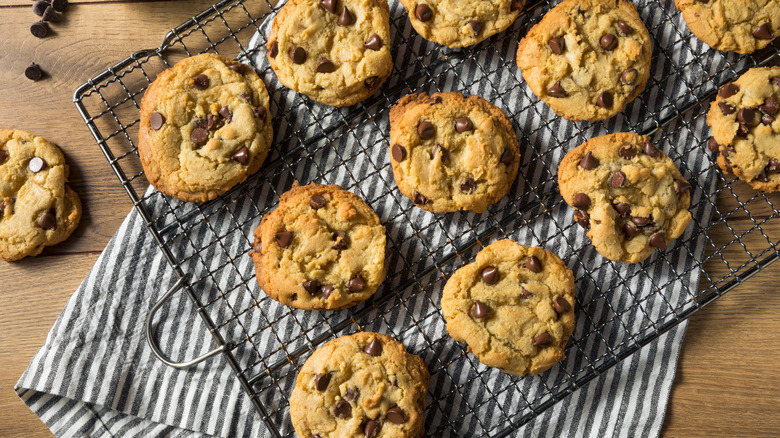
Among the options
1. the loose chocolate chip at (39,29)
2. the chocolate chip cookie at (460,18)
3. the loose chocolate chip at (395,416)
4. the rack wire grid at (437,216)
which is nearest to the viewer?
the loose chocolate chip at (395,416)

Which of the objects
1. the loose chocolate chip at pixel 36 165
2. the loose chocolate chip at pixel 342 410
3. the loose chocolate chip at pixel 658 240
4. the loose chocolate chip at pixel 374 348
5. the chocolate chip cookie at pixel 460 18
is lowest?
the loose chocolate chip at pixel 342 410

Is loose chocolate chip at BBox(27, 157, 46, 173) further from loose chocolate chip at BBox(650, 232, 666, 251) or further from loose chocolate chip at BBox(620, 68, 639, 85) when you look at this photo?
loose chocolate chip at BBox(650, 232, 666, 251)

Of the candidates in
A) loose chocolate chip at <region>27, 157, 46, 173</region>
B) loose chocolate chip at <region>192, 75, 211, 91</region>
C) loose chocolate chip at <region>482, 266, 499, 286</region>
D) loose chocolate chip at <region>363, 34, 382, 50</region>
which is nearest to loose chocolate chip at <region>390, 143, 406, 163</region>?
loose chocolate chip at <region>363, 34, 382, 50</region>

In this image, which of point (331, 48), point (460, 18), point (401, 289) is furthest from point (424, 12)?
point (401, 289)

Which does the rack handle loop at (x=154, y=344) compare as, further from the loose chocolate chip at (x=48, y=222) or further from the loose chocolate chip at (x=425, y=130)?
the loose chocolate chip at (x=425, y=130)

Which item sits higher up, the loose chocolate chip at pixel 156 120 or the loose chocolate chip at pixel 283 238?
the loose chocolate chip at pixel 156 120

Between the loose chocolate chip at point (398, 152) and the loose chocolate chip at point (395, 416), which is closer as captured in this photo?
the loose chocolate chip at point (395, 416)

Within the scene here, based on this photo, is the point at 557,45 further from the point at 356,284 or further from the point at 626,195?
the point at 356,284

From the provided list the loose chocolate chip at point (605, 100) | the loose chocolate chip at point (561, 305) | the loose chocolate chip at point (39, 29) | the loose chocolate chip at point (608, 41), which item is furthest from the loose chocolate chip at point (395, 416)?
the loose chocolate chip at point (39, 29)
